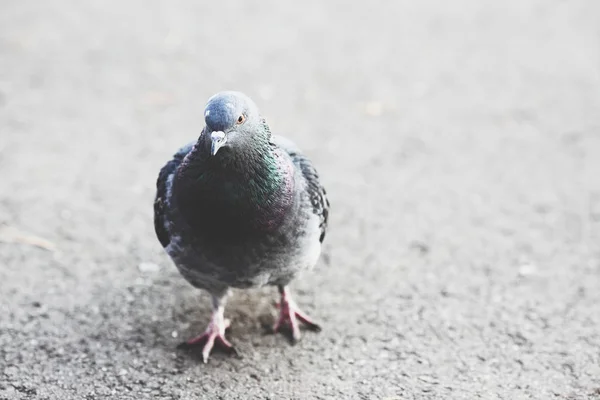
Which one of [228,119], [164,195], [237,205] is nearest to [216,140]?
[228,119]

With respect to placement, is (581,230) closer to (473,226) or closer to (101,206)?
(473,226)

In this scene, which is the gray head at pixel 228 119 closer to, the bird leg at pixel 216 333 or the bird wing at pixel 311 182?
the bird wing at pixel 311 182

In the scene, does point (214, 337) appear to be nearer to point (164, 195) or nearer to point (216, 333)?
point (216, 333)

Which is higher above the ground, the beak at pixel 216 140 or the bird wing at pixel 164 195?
the beak at pixel 216 140

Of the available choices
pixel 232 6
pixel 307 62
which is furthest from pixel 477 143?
pixel 232 6

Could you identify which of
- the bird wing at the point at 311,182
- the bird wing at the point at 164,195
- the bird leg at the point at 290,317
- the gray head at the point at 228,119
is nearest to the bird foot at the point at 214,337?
the bird leg at the point at 290,317

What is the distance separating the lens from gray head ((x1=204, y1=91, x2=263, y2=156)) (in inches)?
128

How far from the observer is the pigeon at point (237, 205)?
11.1ft

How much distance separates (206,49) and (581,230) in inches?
154

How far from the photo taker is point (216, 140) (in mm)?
3221

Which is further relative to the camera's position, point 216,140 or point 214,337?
point 214,337

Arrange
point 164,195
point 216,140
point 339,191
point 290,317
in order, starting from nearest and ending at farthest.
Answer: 1. point 216,140
2. point 164,195
3. point 290,317
4. point 339,191

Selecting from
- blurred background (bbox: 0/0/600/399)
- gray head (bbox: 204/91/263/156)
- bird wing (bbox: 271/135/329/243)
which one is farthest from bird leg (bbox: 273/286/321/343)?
gray head (bbox: 204/91/263/156)

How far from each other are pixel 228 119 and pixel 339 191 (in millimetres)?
2312
